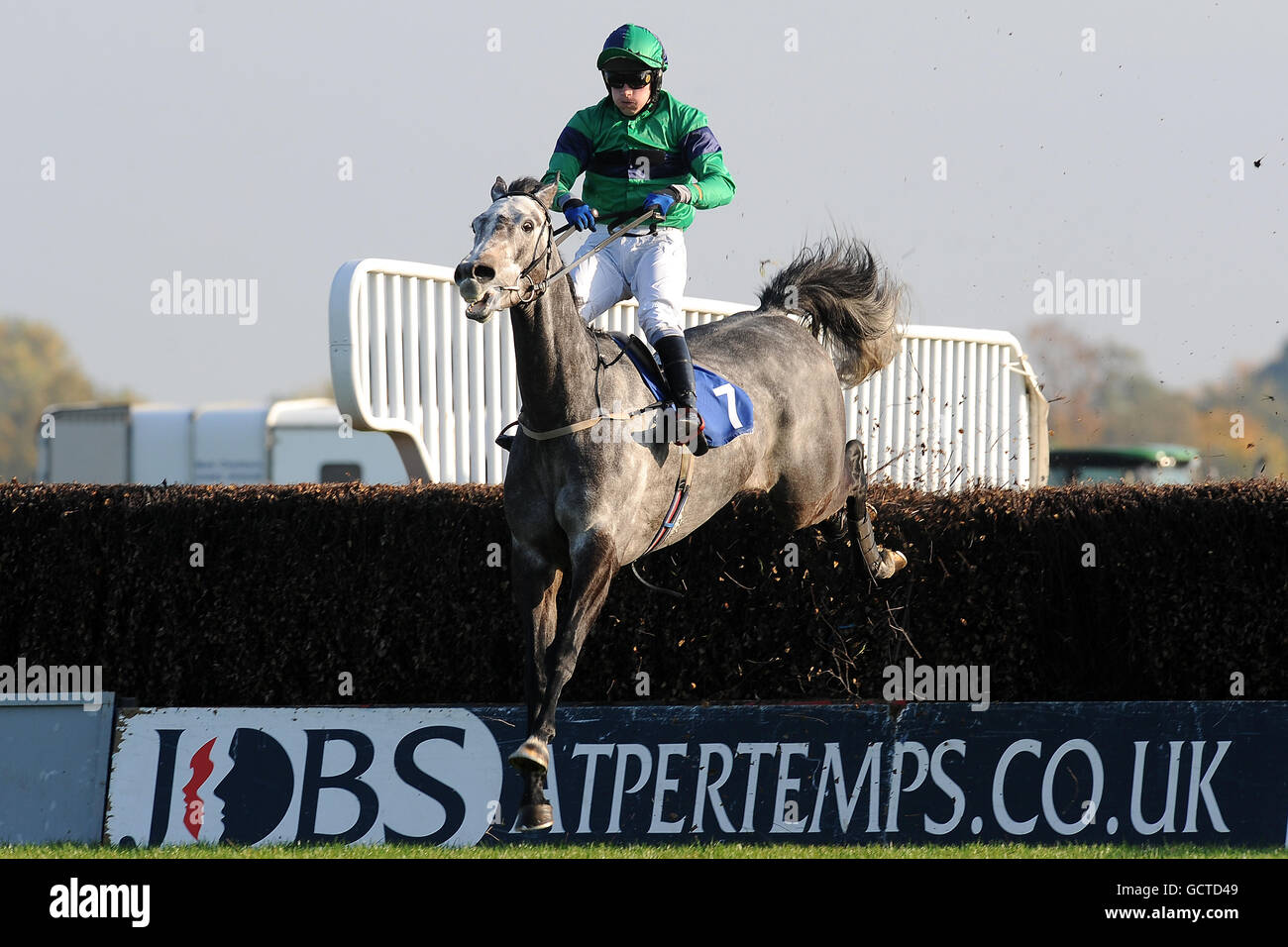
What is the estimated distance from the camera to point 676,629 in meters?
7.57

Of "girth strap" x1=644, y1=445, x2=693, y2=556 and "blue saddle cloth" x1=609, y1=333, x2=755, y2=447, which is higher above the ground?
"blue saddle cloth" x1=609, y1=333, x2=755, y2=447

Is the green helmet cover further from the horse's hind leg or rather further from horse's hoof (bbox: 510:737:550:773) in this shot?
horse's hoof (bbox: 510:737:550:773)

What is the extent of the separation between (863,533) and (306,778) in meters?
2.91

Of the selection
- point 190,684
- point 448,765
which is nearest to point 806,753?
point 448,765

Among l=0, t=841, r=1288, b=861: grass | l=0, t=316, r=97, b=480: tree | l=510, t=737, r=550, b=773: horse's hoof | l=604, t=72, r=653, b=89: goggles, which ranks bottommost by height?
l=0, t=841, r=1288, b=861: grass

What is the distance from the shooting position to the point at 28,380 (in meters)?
76.2

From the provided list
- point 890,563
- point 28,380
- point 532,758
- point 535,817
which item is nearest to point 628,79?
point 890,563

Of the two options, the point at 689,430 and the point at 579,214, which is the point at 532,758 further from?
the point at 579,214

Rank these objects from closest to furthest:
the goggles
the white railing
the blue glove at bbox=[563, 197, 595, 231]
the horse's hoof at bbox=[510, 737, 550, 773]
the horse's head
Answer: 1. the horse's head
2. the horse's hoof at bbox=[510, 737, 550, 773]
3. the blue glove at bbox=[563, 197, 595, 231]
4. the goggles
5. the white railing

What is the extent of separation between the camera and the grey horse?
5.41 metres
